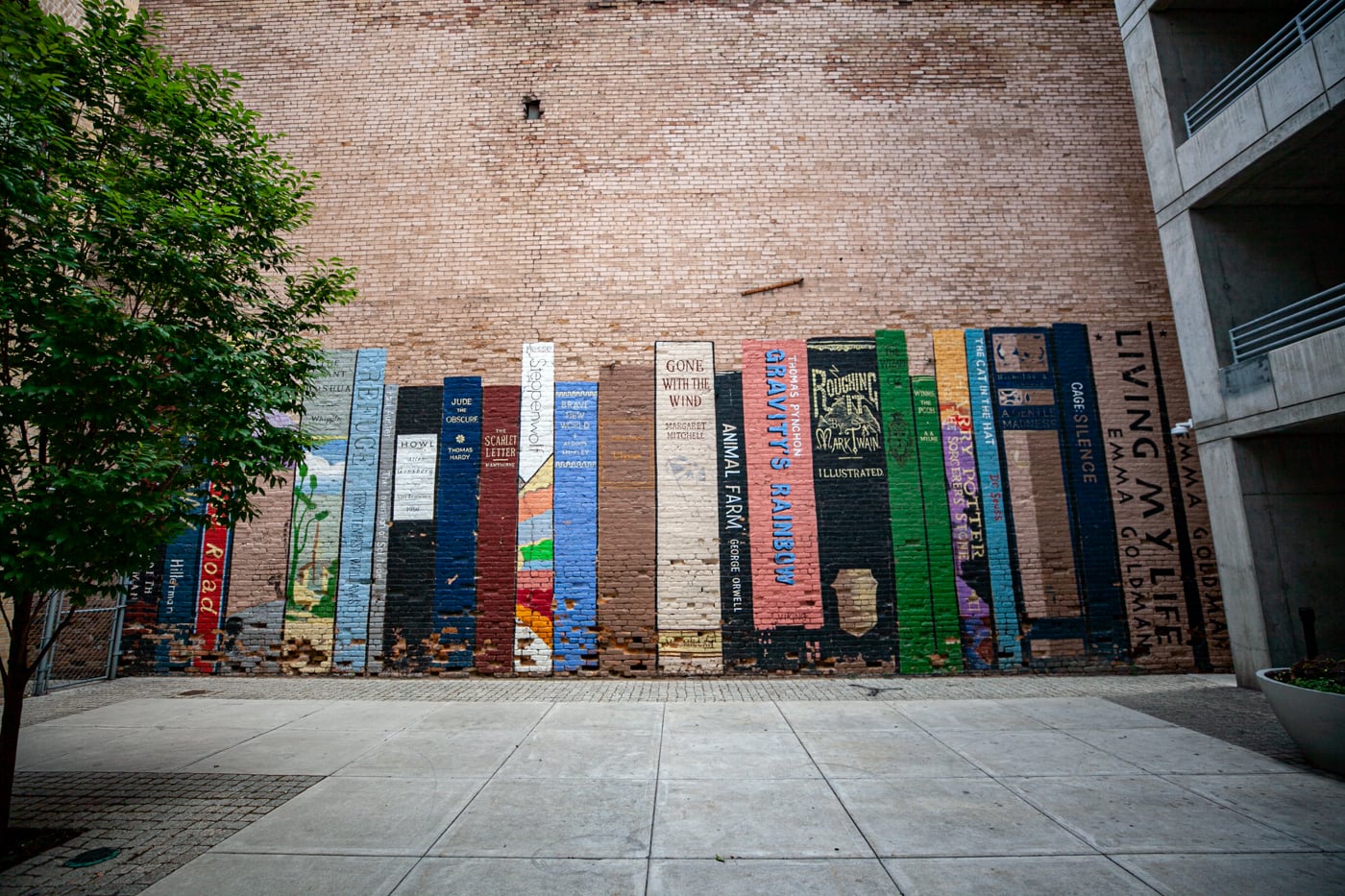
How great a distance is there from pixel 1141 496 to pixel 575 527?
8277 mm

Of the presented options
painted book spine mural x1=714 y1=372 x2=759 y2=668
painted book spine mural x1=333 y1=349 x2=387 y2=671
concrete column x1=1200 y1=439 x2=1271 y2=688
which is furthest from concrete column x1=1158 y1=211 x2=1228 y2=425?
painted book spine mural x1=333 y1=349 x2=387 y2=671

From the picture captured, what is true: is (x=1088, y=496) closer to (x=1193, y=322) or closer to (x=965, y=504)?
(x=965, y=504)

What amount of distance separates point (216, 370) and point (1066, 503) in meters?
10.2

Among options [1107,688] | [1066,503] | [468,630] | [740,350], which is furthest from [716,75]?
[1107,688]

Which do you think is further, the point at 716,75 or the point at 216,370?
the point at 716,75

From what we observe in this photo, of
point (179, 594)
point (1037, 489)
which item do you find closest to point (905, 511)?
point (1037, 489)

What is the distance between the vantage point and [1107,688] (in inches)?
294

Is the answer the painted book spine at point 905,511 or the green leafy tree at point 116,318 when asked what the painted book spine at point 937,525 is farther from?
the green leafy tree at point 116,318

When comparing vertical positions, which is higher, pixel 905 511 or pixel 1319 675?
pixel 905 511

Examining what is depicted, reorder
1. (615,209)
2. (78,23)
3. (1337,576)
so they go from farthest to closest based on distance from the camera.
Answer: (615,209) → (78,23) → (1337,576)

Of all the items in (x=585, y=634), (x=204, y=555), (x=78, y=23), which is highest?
(x=78, y=23)

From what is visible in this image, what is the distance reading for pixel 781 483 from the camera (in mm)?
8852

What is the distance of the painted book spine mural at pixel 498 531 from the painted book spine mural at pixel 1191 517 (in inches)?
379

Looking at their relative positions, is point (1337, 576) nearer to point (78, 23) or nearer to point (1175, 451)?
point (1175, 451)
